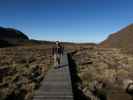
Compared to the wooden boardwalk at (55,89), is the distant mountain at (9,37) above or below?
above

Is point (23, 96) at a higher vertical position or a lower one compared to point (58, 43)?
lower

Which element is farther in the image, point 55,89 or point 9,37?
point 9,37

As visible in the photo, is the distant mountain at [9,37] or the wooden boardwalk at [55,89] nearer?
the wooden boardwalk at [55,89]

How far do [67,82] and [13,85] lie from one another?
422cm

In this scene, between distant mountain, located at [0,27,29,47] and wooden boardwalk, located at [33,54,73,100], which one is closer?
wooden boardwalk, located at [33,54,73,100]

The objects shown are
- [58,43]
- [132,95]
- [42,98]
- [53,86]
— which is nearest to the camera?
[42,98]

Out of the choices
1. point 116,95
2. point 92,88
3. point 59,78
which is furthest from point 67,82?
point 116,95

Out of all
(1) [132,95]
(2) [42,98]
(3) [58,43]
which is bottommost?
(1) [132,95]

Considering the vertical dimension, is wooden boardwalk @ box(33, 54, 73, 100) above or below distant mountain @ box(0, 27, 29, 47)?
below

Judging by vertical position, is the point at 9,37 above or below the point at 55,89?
above

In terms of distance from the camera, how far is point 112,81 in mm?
14523

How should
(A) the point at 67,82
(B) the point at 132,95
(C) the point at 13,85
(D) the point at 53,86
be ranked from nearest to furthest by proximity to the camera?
(D) the point at 53,86, (A) the point at 67,82, (B) the point at 132,95, (C) the point at 13,85

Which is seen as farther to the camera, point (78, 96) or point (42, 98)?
point (78, 96)

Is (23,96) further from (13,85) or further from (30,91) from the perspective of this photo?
(13,85)
